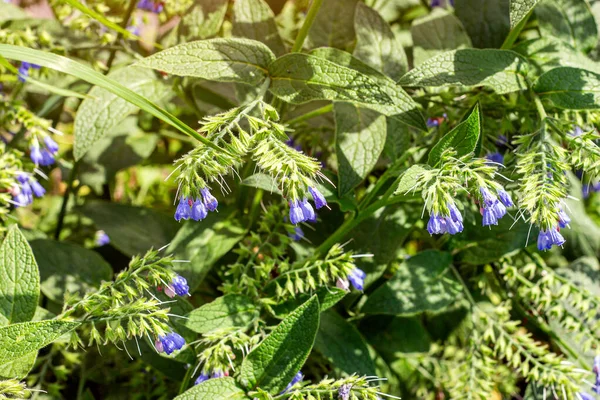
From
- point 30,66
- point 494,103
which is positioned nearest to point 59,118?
point 30,66

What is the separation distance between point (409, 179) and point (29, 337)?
85 cm

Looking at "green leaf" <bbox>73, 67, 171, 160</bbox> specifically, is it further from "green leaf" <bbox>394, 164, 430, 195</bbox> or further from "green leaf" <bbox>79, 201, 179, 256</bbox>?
"green leaf" <bbox>394, 164, 430, 195</bbox>

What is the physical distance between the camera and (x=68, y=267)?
1927 mm

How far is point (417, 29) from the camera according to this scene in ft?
6.98

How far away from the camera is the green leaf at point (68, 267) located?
1.89 metres

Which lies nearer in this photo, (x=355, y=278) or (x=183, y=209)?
(x=183, y=209)

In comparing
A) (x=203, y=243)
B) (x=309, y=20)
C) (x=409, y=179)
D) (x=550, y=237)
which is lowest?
(x=203, y=243)

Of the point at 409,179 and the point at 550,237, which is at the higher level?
the point at 409,179

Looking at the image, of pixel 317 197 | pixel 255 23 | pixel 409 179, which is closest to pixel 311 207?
pixel 317 197

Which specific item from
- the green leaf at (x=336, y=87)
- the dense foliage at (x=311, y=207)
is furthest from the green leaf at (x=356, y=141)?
the green leaf at (x=336, y=87)

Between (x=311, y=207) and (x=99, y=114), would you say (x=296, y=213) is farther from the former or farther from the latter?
(x=99, y=114)

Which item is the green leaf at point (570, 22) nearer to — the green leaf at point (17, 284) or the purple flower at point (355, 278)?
the purple flower at point (355, 278)

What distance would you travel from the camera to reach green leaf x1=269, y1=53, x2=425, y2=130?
60.2 inches

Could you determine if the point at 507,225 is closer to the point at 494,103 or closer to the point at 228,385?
the point at 494,103
